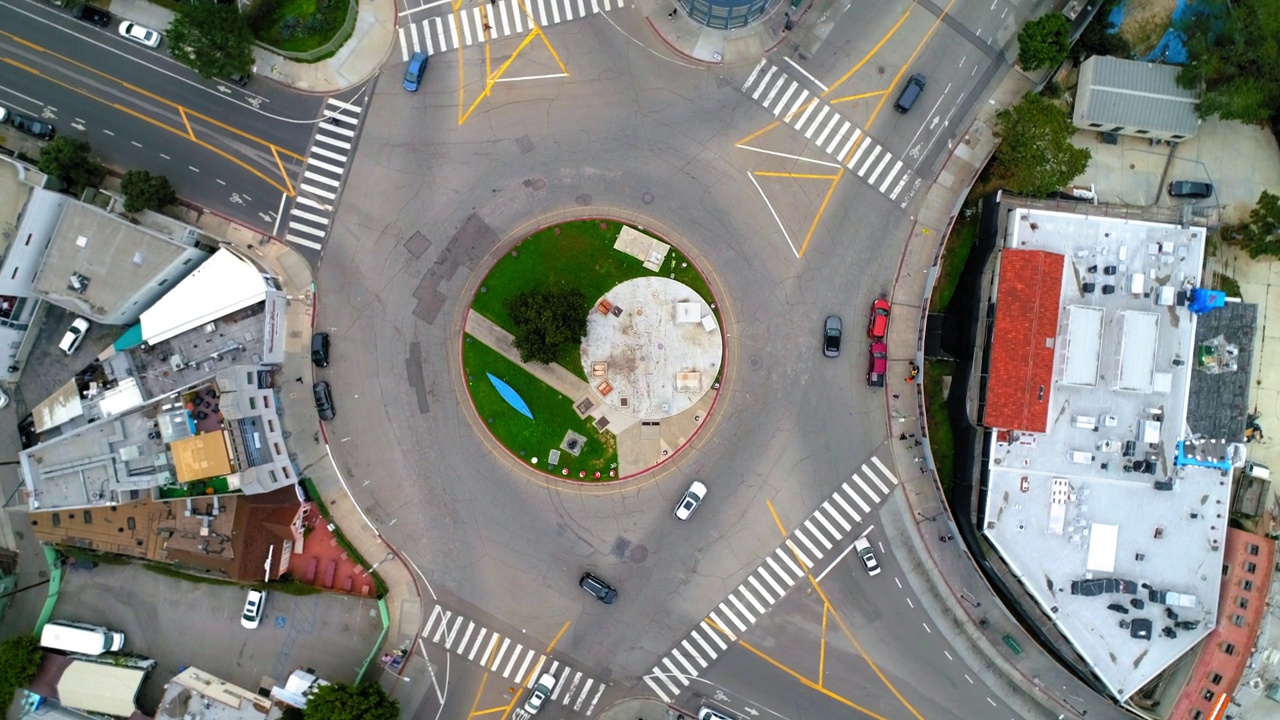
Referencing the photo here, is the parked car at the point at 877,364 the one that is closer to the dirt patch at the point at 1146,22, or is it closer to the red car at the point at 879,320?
the red car at the point at 879,320

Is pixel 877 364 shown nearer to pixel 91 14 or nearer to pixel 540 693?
pixel 540 693

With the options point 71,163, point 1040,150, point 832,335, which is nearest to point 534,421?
point 832,335

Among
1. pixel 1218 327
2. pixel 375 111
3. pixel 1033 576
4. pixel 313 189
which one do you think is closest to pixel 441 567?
pixel 313 189

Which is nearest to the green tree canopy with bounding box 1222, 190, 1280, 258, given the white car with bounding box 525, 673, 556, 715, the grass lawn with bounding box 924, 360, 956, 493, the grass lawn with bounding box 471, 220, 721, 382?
the grass lawn with bounding box 924, 360, 956, 493

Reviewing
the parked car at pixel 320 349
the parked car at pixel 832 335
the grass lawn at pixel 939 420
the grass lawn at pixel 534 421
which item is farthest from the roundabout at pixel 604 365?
the grass lawn at pixel 939 420

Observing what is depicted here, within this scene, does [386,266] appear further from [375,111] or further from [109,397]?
[109,397]

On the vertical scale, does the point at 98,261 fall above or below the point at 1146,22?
below
